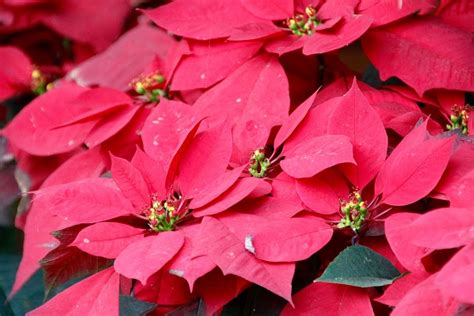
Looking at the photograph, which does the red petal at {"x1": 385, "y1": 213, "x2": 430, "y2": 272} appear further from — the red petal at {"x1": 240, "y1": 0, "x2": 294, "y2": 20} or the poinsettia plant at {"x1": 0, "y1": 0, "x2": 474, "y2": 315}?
the red petal at {"x1": 240, "y1": 0, "x2": 294, "y2": 20}

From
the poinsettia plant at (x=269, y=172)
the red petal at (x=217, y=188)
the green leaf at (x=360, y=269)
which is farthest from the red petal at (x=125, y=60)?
the green leaf at (x=360, y=269)

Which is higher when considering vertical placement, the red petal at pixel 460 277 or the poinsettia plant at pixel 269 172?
the red petal at pixel 460 277

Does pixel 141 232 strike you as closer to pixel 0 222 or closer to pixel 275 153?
pixel 275 153

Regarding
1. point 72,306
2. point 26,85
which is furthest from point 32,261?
point 26,85

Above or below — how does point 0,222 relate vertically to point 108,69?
below

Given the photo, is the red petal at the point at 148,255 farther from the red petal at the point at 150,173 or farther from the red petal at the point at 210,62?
the red petal at the point at 210,62

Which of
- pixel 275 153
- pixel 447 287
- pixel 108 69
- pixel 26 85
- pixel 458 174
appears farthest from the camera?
pixel 26 85
